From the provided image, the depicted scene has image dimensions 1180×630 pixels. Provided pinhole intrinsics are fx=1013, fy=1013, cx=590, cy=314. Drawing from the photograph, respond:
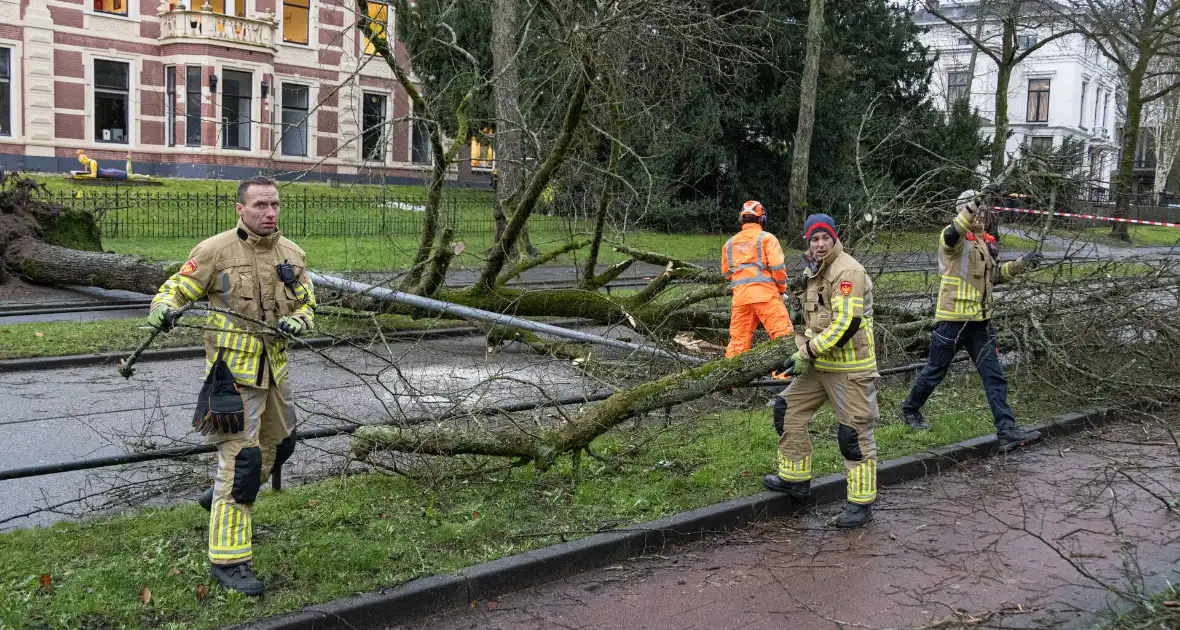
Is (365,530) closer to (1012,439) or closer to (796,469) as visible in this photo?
(796,469)

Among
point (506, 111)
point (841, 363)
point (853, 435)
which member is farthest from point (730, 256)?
point (506, 111)

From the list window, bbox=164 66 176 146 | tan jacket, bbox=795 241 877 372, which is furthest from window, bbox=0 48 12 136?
tan jacket, bbox=795 241 877 372

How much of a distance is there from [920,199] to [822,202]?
16.6 m

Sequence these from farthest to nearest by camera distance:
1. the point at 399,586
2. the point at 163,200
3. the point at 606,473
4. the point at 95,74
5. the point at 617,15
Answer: the point at 95,74
the point at 163,200
the point at 617,15
the point at 606,473
the point at 399,586

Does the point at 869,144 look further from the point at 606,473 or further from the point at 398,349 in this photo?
the point at 606,473

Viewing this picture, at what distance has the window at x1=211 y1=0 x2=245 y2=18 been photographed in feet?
113

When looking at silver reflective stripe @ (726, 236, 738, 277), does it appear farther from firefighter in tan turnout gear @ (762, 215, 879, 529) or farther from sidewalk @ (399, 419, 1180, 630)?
firefighter in tan turnout gear @ (762, 215, 879, 529)

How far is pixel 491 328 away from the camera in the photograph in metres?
9.89

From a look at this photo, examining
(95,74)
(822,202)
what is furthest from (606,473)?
(95,74)

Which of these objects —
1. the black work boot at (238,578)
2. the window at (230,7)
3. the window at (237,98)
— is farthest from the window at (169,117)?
the black work boot at (238,578)

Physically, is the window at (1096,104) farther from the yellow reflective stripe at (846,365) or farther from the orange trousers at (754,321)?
the yellow reflective stripe at (846,365)

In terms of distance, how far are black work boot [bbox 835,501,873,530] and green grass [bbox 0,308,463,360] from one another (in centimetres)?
494

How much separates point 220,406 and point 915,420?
5359mm

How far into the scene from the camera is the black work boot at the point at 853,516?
18.7ft
